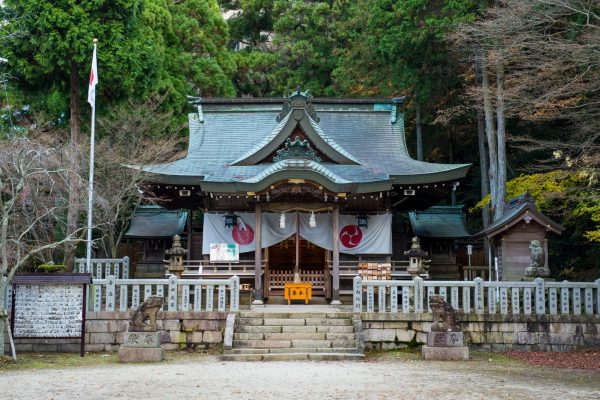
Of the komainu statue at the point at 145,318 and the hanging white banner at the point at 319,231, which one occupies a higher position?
the hanging white banner at the point at 319,231

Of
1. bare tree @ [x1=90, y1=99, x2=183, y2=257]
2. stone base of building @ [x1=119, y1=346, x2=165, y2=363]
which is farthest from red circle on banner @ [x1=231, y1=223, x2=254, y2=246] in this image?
stone base of building @ [x1=119, y1=346, x2=165, y2=363]

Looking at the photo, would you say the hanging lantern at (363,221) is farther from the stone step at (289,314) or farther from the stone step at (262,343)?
the stone step at (262,343)

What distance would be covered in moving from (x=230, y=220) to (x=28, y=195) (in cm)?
506

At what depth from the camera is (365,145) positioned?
19844 millimetres

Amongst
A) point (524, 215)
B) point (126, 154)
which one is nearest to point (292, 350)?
point (524, 215)

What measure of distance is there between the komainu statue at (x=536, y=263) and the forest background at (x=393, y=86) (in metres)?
1.25

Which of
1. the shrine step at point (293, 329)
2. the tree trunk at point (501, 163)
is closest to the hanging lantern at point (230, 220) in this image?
the shrine step at point (293, 329)

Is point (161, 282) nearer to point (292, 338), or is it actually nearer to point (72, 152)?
point (292, 338)

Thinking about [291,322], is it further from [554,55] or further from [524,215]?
[554,55]

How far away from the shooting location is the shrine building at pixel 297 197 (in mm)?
16125

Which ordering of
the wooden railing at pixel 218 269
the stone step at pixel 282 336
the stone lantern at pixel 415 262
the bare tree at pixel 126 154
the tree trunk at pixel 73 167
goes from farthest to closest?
the bare tree at pixel 126 154, the tree trunk at pixel 73 167, the wooden railing at pixel 218 269, the stone lantern at pixel 415 262, the stone step at pixel 282 336

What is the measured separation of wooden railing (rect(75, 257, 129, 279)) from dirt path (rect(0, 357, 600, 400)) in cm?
725

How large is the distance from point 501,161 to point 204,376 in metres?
11.9

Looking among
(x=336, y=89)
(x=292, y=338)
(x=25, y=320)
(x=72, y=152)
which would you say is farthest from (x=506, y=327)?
(x=336, y=89)
